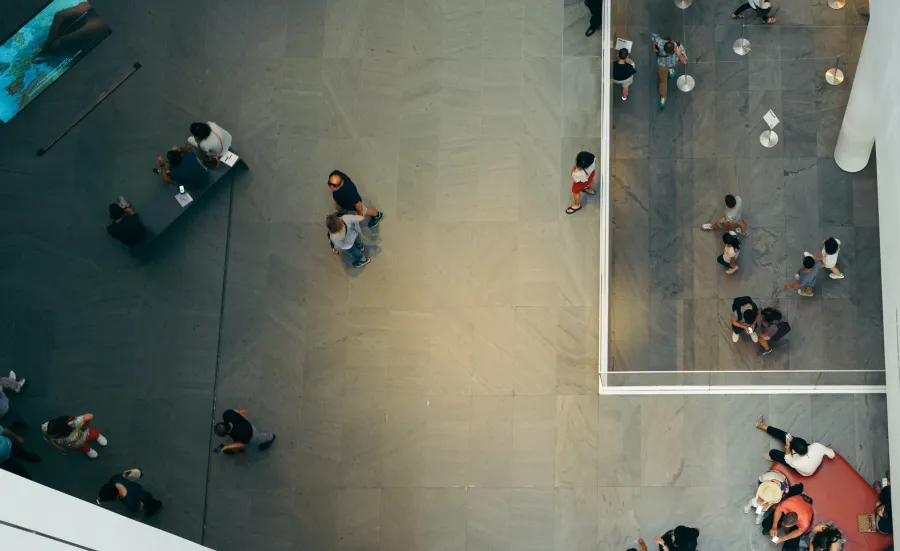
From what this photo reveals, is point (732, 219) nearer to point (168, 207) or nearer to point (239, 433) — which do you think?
point (239, 433)

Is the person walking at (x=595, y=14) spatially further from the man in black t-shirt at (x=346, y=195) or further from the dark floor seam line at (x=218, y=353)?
the dark floor seam line at (x=218, y=353)

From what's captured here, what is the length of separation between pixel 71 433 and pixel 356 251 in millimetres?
4536

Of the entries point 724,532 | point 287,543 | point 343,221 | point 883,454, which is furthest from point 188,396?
point 883,454

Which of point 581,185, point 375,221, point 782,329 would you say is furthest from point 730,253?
point 375,221

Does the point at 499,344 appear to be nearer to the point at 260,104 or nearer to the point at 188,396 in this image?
the point at 188,396

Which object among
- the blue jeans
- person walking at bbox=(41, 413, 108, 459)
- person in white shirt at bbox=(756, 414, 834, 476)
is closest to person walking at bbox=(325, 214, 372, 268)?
the blue jeans

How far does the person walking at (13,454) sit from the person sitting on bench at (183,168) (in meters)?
4.19

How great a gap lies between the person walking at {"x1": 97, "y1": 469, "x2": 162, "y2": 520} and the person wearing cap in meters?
8.11

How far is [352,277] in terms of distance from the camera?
464 inches

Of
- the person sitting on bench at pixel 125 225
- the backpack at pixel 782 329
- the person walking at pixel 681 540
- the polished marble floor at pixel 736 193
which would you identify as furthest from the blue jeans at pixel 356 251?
the backpack at pixel 782 329

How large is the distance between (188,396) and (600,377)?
19.5 feet

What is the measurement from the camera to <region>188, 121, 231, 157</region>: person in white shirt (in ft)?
37.0

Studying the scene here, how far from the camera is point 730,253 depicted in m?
11.5

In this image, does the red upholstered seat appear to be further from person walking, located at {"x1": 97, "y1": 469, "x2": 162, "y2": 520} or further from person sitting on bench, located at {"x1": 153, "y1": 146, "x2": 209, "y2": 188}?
person sitting on bench, located at {"x1": 153, "y1": 146, "x2": 209, "y2": 188}
